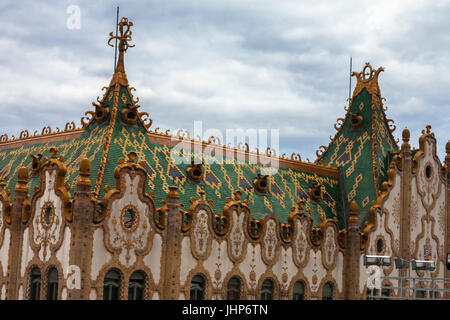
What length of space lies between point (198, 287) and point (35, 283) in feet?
25.6

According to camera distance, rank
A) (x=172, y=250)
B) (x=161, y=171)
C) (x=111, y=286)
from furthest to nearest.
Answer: (x=161, y=171) < (x=172, y=250) < (x=111, y=286)

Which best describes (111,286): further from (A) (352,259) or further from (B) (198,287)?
(A) (352,259)

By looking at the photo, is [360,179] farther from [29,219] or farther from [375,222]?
[29,219]

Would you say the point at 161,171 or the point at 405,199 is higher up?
the point at 405,199

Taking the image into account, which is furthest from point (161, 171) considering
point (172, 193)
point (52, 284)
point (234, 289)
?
point (52, 284)

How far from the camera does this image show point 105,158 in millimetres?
38625

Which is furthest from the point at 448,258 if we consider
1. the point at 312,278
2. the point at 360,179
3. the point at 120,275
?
the point at 120,275

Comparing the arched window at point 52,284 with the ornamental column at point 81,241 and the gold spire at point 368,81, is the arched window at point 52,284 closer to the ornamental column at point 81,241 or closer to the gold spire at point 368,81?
the ornamental column at point 81,241

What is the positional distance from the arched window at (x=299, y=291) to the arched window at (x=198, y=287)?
625 centimetres

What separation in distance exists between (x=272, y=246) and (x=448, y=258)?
50.8 ft

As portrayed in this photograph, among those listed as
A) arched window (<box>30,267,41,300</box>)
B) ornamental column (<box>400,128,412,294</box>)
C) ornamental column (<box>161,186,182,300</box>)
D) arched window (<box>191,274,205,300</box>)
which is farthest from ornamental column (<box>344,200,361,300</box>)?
arched window (<box>30,267,41,300</box>)

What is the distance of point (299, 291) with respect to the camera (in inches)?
1719

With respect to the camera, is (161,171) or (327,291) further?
(327,291)

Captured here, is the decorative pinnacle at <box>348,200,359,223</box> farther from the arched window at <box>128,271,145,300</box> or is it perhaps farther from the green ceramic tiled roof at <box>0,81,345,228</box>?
the arched window at <box>128,271,145,300</box>
